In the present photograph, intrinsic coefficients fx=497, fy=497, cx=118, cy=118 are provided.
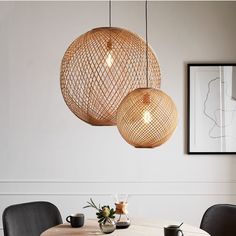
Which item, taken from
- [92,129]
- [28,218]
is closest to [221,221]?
[28,218]

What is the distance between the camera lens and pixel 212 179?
416 cm

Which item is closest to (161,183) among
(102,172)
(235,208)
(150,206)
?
(150,206)

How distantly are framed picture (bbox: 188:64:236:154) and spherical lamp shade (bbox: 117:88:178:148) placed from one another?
198 centimetres

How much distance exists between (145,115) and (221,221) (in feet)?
4.64

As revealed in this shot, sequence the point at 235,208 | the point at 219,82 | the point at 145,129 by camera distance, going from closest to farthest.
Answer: the point at 145,129, the point at 235,208, the point at 219,82

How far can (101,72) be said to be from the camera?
2.29 meters

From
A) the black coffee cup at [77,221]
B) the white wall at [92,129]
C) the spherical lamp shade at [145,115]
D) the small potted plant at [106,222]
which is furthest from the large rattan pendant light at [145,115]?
the white wall at [92,129]

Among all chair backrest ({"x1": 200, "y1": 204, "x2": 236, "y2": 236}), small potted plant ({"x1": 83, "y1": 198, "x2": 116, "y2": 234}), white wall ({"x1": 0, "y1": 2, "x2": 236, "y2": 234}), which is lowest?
chair backrest ({"x1": 200, "y1": 204, "x2": 236, "y2": 236})

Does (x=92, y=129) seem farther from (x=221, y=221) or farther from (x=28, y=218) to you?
(x=221, y=221)

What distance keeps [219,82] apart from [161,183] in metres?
0.97

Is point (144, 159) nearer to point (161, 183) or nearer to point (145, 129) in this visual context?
point (161, 183)

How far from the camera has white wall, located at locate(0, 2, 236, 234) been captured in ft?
13.6

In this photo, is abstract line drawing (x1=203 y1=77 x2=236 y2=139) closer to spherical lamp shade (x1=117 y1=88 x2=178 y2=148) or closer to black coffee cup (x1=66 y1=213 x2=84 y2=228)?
black coffee cup (x1=66 y1=213 x2=84 y2=228)

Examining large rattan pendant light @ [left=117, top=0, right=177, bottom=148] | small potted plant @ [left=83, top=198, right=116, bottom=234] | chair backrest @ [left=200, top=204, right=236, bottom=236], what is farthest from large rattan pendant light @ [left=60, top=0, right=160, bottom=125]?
chair backrest @ [left=200, top=204, right=236, bottom=236]
